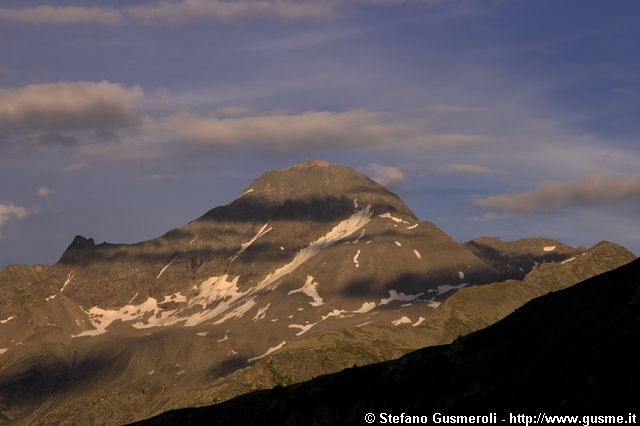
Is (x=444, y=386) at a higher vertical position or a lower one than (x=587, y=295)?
lower

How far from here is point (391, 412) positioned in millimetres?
175000

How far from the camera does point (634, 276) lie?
559 feet

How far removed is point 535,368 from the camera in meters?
153

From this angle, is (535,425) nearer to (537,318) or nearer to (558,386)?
(558,386)

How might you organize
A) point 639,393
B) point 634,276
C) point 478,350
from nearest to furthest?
point 639,393
point 634,276
point 478,350

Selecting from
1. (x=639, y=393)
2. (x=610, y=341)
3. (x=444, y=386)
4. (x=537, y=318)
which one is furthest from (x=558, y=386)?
(x=537, y=318)

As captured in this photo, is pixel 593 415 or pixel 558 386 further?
pixel 558 386

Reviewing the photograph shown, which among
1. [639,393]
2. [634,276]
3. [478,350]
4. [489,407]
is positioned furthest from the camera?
[478,350]

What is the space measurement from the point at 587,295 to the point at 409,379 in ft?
115

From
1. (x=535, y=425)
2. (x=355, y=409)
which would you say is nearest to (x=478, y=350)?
(x=355, y=409)

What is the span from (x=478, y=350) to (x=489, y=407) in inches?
1481

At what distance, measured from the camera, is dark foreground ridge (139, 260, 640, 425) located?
5079 inches

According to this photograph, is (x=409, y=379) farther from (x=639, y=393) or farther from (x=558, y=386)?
(x=639, y=393)

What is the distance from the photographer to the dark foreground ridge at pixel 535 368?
423 ft
